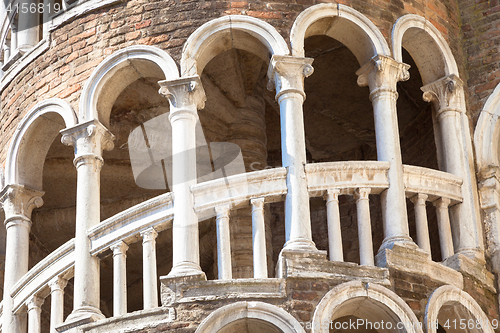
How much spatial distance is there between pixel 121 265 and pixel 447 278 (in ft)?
10.5

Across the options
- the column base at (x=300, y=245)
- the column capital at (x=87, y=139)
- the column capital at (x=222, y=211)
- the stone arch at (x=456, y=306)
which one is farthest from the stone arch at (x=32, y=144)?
the stone arch at (x=456, y=306)

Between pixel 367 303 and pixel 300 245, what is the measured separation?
32.8 inches

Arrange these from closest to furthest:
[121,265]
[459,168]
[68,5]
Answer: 1. [121,265]
2. [459,168]
3. [68,5]

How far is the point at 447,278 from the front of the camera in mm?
9773

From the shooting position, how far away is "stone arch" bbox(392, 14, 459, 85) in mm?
10930

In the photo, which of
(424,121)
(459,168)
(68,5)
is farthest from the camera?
(424,121)

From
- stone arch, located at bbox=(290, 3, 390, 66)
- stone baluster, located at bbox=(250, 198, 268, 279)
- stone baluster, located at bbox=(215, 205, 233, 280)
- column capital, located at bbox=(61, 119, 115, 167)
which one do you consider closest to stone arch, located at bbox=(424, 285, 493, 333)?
stone baluster, located at bbox=(250, 198, 268, 279)

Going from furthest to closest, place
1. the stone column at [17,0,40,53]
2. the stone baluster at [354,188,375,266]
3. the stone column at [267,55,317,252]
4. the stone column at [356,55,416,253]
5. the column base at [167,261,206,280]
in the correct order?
the stone column at [17,0,40,53] → the stone column at [356,55,416,253] → the stone baluster at [354,188,375,266] → the stone column at [267,55,317,252] → the column base at [167,261,206,280]

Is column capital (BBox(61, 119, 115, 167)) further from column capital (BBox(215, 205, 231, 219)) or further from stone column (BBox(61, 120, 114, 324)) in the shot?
column capital (BBox(215, 205, 231, 219))

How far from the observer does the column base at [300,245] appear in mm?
9203

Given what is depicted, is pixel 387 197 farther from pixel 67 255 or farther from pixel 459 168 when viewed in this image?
pixel 67 255

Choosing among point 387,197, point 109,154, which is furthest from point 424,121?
point 109,154

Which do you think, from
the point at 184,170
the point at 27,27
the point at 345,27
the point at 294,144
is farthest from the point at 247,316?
the point at 27,27

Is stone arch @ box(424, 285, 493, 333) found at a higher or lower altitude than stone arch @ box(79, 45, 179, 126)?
lower
